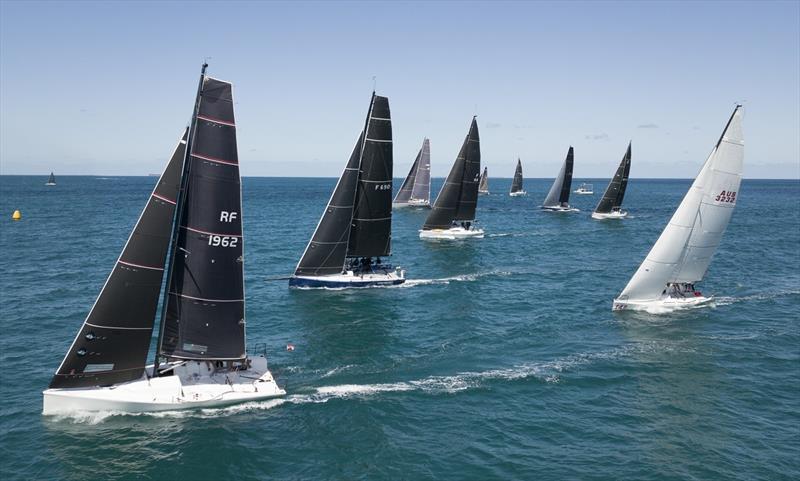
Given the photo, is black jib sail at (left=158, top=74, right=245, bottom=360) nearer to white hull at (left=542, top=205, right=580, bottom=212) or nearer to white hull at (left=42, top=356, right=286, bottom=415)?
white hull at (left=42, top=356, right=286, bottom=415)

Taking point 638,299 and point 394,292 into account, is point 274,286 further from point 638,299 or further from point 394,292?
point 638,299

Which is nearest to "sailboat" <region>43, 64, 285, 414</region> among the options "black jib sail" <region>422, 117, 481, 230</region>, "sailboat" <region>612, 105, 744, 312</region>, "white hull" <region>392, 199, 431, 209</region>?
"sailboat" <region>612, 105, 744, 312</region>

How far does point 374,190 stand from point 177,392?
30936 millimetres

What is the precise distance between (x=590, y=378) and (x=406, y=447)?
13.5 meters

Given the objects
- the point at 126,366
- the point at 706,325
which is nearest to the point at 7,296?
the point at 126,366

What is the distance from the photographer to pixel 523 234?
316ft

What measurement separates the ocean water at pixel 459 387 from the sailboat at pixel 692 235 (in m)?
2.53

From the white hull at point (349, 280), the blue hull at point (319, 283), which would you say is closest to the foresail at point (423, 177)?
the white hull at point (349, 280)

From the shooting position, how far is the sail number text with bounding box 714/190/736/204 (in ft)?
154

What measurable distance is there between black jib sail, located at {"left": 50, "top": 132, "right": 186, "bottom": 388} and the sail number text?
41.9 meters

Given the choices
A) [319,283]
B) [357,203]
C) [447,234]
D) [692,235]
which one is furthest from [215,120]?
[447,234]

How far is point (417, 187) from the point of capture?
137500 millimetres

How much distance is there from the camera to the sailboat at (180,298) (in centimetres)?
2653

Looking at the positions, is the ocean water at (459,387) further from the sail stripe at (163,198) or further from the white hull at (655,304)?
the sail stripe at (163,198)
